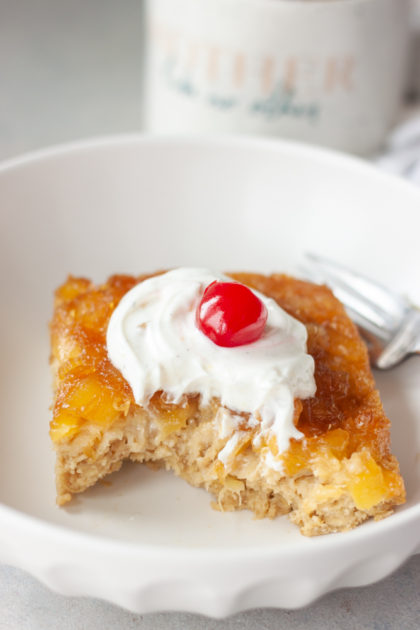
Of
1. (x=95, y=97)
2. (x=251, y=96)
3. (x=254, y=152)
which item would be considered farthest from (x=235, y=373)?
(x=95, y=97)

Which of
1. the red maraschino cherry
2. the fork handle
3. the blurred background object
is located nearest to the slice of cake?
the red maraschino cherry

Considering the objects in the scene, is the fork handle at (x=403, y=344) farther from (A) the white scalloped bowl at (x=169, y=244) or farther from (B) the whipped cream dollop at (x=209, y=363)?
(B) the whipped cream dollop at (x=209, y=363)

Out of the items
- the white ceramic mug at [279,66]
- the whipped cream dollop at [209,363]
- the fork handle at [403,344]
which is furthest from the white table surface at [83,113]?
the white ceramic mug at [279,66]

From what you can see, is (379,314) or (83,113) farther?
(83,113)

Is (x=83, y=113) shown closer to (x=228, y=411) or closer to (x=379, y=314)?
(x=379, y=314)

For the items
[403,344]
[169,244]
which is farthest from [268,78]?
[403,344]

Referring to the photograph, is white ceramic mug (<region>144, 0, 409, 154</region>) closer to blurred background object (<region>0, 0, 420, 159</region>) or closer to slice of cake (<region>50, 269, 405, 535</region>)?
blurred background object (<region>0, 0, 420, 159</region>)
